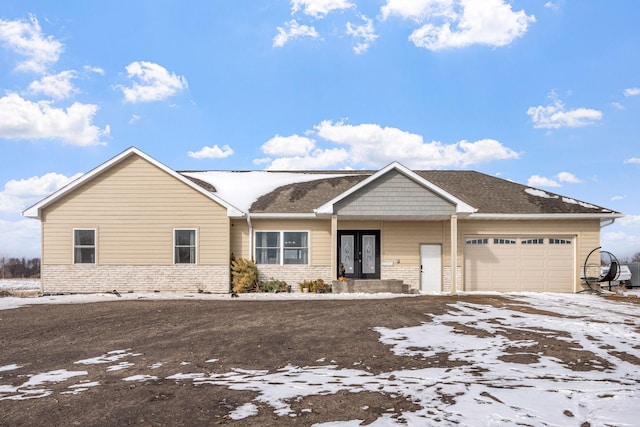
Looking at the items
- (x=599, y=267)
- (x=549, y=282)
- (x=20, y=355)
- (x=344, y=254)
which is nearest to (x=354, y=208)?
(x=344, y=254)

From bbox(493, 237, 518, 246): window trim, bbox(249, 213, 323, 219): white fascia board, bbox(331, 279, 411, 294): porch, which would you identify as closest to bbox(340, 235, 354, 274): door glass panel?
bbox(331, 279, 411, 294): porch

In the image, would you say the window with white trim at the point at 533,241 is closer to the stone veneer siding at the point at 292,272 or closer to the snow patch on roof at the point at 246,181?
the stone veneer siding at the point at 292,272

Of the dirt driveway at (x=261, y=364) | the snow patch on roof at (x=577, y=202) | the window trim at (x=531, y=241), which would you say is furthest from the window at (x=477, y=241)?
the dirt driveway at (x=261, y=364)

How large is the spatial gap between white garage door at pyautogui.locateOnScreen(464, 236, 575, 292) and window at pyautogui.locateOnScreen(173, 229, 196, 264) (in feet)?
37.2

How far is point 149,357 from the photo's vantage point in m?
8.66

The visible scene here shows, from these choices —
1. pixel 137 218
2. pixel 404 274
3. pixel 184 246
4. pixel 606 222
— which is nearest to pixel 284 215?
pixel 184 246

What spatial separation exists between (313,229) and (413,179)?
15.1ft

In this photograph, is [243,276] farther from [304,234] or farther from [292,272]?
[304,234]

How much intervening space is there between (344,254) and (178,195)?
730 cm

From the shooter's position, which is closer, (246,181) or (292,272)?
(292,272)

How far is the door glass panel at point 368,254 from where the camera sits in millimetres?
20969

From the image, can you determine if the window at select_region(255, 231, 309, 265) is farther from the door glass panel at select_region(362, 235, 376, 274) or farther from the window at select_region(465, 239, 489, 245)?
the window at select_region(465, 239, 489, 245)

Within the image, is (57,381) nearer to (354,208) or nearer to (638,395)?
(638,395)

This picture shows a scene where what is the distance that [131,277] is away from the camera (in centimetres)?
1998
